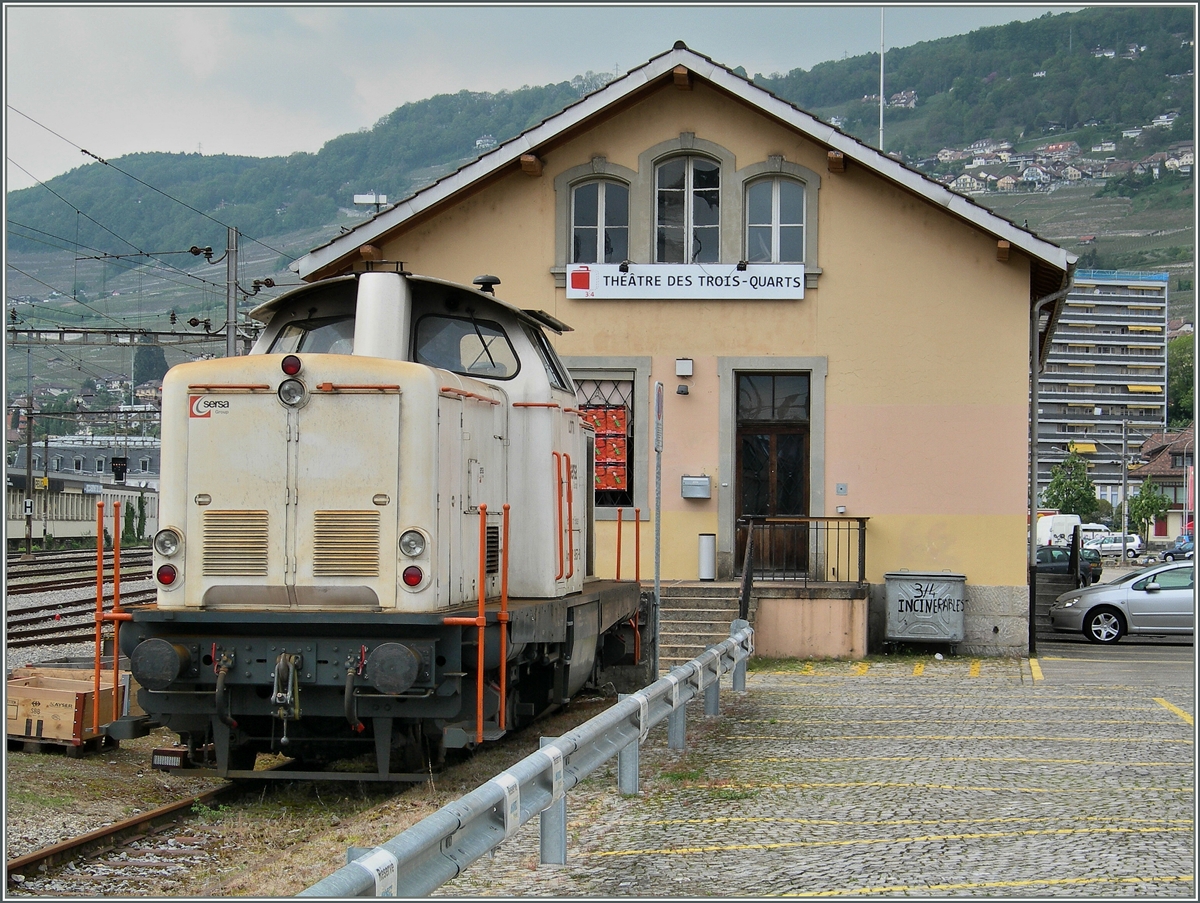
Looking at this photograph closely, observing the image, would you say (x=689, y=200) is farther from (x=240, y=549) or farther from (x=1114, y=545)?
(x=1114, y=545)

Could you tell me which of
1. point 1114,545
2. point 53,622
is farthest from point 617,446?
point 1114,545

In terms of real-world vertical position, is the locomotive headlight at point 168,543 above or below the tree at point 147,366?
below

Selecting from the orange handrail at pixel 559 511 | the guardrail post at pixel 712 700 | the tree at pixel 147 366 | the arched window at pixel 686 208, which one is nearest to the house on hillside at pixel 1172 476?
the arched window at pixel 686 208

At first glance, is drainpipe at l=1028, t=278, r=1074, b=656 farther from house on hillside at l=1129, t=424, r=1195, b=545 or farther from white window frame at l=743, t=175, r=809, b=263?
house on hillside at l=1129, t=424, r=1195, b=545

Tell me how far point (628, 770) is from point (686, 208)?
40.5 ft

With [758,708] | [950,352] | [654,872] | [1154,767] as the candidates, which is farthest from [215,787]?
[950,352]

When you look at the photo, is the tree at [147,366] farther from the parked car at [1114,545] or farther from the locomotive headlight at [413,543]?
the locomotive headlight at [413,543]

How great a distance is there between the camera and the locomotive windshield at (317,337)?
9.18 metres

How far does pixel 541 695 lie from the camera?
1023 centimetres

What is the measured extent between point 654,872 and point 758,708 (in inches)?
254

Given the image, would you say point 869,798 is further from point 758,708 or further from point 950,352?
point 950,352

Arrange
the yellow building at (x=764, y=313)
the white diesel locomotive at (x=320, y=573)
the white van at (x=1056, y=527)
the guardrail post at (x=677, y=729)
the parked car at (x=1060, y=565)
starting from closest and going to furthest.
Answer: the white diesel locomotive at (x=320, y=573)
the guardrail post at (x=677, y=729)
the yellow building at (x=764, y=313)
the parked car at (x=1060, y=565)
the white van at (x=1056, y=527)

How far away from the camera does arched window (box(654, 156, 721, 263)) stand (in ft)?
62.4

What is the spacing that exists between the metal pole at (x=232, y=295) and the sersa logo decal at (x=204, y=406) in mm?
18183
